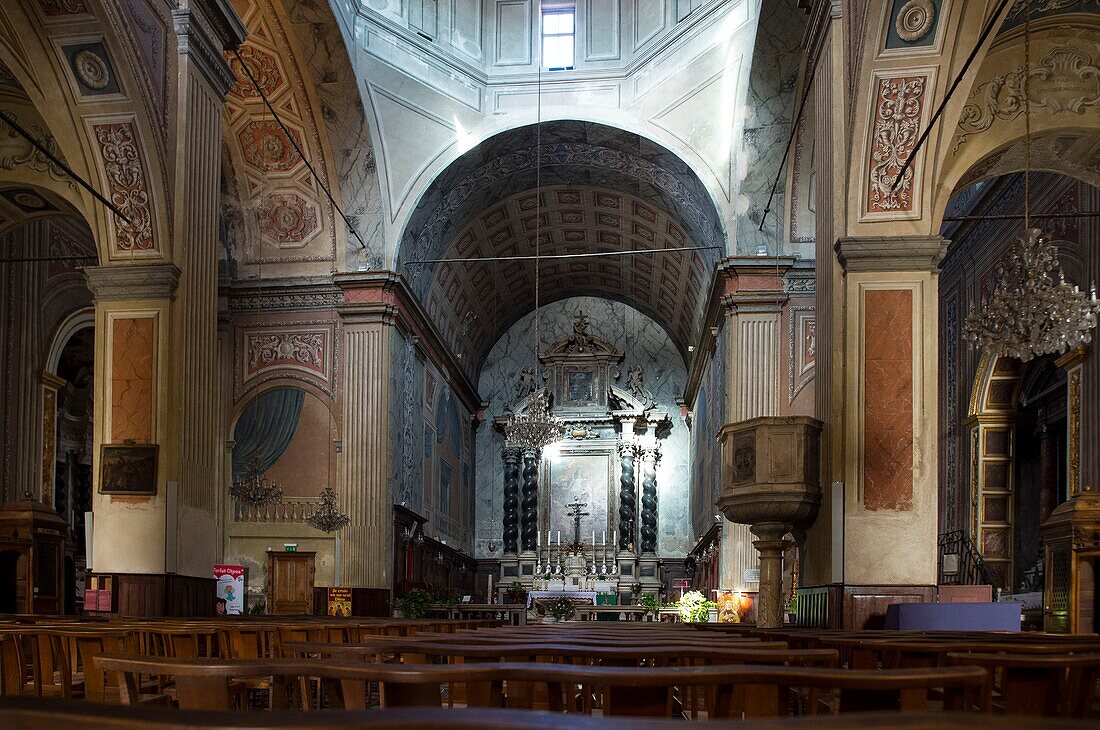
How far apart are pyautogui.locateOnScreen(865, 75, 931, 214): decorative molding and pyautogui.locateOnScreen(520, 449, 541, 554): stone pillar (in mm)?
19662

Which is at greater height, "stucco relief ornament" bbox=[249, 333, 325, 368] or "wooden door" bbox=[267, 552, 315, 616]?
"stucco relief ornament" bbox=[249, 333, 325, 368]

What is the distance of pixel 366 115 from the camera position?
1838 cm

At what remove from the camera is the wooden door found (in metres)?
18.4

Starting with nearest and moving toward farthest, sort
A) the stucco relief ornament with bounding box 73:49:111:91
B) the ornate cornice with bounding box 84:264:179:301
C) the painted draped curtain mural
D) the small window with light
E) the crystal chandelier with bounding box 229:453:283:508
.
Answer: the stucco relief ornament with bounding box 73:49:111:91 → the ornate cornice with bounding box 84:264:179:301 → the crystal chandelier with bounding box 229:453:283:508 → the painted draped curtain mural → the small window with light

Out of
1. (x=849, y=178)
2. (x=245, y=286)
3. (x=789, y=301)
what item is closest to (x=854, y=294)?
(x=849, y=178)

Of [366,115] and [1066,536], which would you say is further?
[366,115]

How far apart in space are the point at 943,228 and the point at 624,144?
583cm

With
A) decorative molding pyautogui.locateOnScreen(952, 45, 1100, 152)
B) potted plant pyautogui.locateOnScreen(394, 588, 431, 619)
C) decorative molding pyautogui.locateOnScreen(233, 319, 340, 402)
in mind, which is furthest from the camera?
decorative molding pyautogui.locateOnScreen(233, 319, 340, 402)

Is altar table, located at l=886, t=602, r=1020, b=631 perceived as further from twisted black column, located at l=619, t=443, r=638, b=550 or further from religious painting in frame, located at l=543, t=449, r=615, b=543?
religious painting in frame, located at l=543, t=449, r=615, b=543

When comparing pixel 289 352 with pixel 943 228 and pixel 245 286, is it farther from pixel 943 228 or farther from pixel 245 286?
pixel 943 228

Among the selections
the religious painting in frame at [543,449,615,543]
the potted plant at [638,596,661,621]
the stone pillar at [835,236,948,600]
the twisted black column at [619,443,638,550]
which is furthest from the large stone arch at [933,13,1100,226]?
the religious painting in frame at [543,449,615,543]

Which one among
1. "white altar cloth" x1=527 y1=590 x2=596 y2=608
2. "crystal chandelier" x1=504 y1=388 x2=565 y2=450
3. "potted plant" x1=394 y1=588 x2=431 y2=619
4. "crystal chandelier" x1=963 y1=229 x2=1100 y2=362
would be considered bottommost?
"white altar cloth" x1=527 y1=590 x2=596 y2=608

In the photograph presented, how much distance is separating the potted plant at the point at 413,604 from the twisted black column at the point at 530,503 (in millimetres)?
9884

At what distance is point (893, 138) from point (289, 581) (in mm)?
12841
